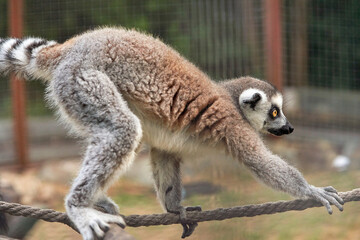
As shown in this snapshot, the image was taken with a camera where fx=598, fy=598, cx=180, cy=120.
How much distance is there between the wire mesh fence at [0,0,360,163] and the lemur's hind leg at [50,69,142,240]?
4.54 m

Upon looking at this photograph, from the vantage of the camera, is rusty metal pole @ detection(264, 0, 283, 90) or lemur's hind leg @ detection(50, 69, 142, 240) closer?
lemur's hind leg @ detection(50, 69, 142, 240)

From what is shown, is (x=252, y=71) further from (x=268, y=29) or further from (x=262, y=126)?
(x=262, y=126)

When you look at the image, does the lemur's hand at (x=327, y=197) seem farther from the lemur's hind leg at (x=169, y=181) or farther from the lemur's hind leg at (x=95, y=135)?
the lemur's hind leg at (x=95, y=135)

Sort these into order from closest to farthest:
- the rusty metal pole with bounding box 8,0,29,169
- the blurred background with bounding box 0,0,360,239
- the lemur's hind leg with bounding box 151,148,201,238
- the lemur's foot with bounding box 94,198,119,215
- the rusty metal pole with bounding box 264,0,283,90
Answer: the lemur's foot with bounding box 94,198,119,215 → the lemur's hind leg with bounding box 151,148,201,238 → the rusty metal pole with bounding box 8,0,29,169 → the blurred background with bounding box 0,0,360,239 → the rusty metal pole with bounding box 264,0,283,90

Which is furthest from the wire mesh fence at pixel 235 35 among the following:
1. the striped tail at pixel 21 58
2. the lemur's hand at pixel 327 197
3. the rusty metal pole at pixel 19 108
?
the lemur's hand at pixel 327 197

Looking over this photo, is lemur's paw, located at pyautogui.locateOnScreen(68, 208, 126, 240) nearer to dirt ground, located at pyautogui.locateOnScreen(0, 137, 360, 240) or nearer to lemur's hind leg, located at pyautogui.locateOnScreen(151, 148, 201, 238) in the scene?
lemur's hind leg, located at pyautogui.locateOnScreen(151, 148, 201, 238)

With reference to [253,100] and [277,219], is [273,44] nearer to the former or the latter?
[277,219]

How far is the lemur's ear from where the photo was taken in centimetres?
462

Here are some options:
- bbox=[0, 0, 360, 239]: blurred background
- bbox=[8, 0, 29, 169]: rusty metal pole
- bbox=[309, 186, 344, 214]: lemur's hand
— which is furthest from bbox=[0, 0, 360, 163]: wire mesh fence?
bbox=[309, 186, 344, 214]: lemur's hand

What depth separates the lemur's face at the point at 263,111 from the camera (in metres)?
4.64

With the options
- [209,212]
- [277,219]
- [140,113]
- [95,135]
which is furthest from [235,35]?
[95,135]

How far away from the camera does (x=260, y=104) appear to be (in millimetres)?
4660

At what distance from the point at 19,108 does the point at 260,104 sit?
4929 millimetres

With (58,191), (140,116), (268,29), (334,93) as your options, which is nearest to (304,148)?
(334,93)
